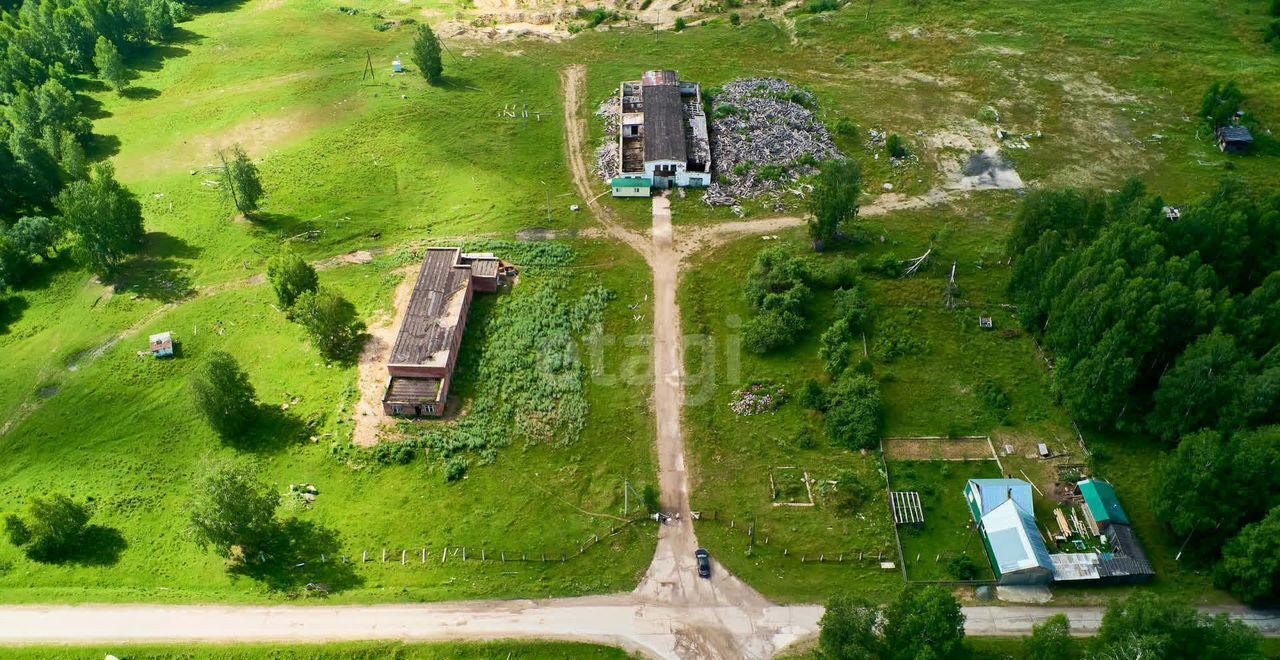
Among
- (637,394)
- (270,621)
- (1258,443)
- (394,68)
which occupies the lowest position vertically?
(270,621)

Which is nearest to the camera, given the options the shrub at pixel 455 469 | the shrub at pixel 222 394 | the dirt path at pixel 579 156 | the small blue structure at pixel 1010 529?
the small blue structure at pixel 1010 529

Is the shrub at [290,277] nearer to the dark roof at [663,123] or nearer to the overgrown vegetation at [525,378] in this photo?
the overgrown vegetation at [525,378]

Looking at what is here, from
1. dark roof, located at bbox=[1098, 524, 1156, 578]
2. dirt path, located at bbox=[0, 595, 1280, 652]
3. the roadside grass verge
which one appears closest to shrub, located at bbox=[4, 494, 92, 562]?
dirt path, located at bbox=[0, 595, 1280, 652]

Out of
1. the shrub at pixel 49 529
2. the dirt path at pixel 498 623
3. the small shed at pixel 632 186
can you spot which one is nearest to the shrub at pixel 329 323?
the shrub at pixel 49 529

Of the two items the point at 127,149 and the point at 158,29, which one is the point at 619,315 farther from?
the point at 158,29

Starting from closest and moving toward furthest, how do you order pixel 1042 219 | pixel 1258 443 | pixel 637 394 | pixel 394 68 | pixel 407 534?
pixel 1258 443 < pixel 407 534 < pixel 637 394 < pixel 1042 219 < pixel 394 68

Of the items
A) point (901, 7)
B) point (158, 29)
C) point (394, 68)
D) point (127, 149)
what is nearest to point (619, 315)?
point (394, 68)
